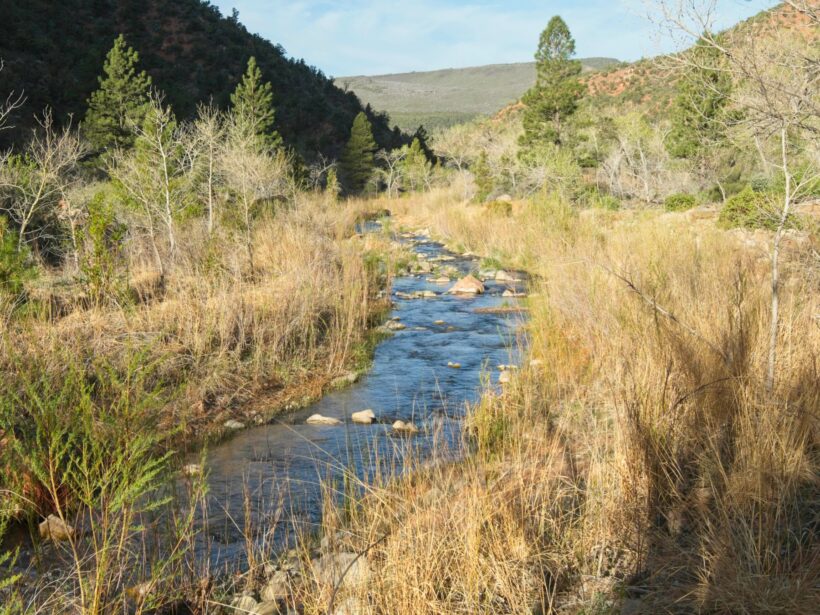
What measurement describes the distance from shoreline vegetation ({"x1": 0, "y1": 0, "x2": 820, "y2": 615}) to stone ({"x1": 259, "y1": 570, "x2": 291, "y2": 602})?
0.04 ft

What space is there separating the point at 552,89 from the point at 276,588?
29.1 meters

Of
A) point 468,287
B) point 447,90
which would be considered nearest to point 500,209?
point 468,287

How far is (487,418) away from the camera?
460 centimetres

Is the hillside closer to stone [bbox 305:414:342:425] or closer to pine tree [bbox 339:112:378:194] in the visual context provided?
pine tree [bbox 339:112:378:194]

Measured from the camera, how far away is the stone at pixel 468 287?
1191 centimetres

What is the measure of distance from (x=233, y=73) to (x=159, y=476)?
Result: 40.5 metres

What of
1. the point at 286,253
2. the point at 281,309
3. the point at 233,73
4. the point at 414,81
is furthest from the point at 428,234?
the point at 414,81

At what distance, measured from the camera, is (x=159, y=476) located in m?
4.25

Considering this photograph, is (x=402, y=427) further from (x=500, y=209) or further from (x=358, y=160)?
(x=358, y=160)

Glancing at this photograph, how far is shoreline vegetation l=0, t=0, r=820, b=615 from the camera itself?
264 centimetres

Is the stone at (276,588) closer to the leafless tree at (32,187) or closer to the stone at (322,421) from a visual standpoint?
the stone at (322,421)

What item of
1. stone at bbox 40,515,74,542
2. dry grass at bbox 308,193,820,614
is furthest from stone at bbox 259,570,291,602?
stone at bbox 40,515,74,542

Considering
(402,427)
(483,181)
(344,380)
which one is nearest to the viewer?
(402,427)

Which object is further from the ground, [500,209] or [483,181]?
[483,181]
